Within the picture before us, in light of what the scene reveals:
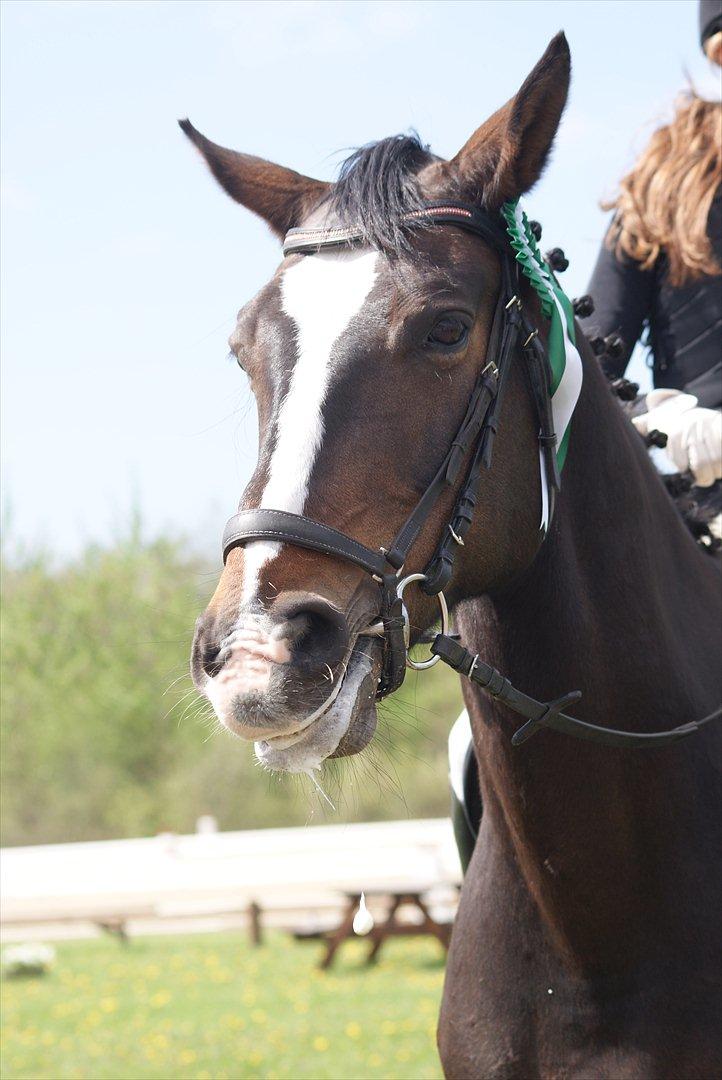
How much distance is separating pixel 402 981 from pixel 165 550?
2812 cm

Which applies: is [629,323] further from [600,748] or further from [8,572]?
[8,572]

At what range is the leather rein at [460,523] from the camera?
238 centimetres

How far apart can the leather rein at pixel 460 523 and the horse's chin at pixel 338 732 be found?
3.5 inches

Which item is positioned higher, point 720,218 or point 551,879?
point 720,218

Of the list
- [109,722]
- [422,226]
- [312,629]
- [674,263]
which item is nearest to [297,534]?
[312,629]

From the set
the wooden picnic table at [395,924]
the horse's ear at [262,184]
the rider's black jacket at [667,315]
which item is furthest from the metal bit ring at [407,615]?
the wooden picnic table at [395,924]

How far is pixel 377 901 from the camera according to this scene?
16.8m

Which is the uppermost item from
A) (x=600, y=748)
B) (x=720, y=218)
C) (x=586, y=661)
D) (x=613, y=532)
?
(x=720, y=218)

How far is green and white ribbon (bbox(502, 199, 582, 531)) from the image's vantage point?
2.90m

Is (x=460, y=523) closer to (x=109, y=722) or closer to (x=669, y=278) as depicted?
(x=669, y=278)

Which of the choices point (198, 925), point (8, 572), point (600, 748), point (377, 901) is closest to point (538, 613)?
point (600, 748)

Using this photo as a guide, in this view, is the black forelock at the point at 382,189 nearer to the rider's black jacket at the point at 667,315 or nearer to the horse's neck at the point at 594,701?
the horse's neck at the point at 594,701

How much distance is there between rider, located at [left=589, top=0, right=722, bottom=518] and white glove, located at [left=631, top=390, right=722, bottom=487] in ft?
0.27

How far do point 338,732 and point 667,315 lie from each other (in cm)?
252
